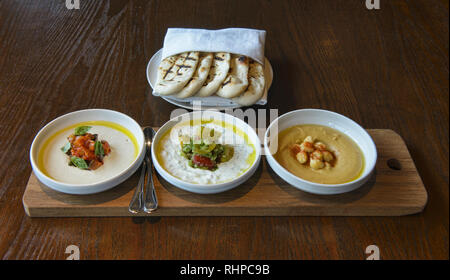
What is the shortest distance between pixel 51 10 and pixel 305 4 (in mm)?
1518

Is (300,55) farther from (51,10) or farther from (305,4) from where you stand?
(51,10)

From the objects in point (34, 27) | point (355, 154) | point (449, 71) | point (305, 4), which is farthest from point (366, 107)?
point (34, 27)

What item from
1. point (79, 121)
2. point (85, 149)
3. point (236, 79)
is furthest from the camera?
point (236, 79)

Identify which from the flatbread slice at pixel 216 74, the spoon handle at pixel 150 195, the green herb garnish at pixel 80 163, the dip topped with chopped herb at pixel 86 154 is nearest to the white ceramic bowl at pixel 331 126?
the flatbread slice at pixel 216 74

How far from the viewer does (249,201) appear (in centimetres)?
124

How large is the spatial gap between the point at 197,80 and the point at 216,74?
93mm

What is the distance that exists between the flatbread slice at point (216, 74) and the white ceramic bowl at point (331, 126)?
29cm

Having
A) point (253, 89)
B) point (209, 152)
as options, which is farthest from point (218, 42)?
point (209, 152)

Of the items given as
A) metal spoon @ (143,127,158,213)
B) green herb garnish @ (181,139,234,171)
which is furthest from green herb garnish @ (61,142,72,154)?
green herb garnish @ (181,139,234,171)

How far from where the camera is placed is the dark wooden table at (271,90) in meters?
1.19

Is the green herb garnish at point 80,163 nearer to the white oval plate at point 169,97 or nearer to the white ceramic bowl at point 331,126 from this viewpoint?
the white oval plate at point 169,97

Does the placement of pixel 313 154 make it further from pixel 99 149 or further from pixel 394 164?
pixel 99 149

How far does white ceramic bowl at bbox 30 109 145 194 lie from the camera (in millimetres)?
1186

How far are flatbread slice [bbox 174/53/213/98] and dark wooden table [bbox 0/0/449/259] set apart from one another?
149mm
